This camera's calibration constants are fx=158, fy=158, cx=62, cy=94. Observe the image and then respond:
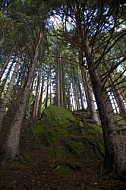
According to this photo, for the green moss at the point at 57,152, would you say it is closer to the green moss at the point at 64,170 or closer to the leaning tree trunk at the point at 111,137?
the green moss at the point at 64,170

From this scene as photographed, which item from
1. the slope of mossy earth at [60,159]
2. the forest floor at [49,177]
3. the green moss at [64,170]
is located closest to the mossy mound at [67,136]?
the slope of mossy earth at [60,159]

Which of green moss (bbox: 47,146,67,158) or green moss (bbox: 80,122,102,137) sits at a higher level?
green moss (bbox: 80,122,102,137)

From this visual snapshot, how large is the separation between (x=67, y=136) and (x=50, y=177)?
13.3 feet

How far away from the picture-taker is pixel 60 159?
7.23 m

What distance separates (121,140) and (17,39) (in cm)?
979

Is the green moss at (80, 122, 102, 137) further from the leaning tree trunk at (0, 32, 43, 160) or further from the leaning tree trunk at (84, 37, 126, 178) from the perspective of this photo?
the leaning tree trunk at (84, 37, 126, 178)

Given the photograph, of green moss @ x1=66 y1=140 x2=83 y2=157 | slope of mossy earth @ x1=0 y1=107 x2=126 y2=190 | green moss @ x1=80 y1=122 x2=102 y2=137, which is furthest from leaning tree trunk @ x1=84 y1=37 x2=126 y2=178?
green moss @ x1=80 y1=122 x2=102 y2=137

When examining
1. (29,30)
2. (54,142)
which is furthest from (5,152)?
(29,30)

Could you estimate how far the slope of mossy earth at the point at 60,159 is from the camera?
4.52 meters

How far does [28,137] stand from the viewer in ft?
31.5

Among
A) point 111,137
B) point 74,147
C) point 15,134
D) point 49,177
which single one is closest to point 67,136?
point 74,147

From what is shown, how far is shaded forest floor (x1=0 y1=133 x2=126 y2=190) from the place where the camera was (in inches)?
Result: 164

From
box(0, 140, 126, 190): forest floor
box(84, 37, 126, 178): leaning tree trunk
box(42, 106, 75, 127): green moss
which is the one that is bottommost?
box(0, 140, 126, 190): forest floor

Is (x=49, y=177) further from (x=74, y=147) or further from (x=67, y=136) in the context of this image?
(x=67, y=136)
